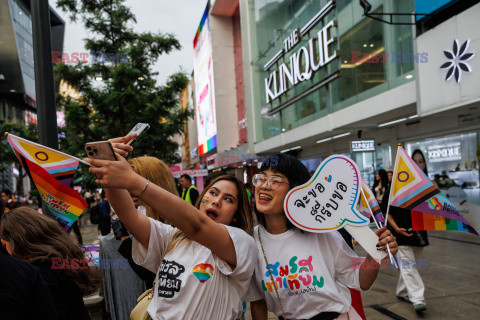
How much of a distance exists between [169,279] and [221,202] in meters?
0.47

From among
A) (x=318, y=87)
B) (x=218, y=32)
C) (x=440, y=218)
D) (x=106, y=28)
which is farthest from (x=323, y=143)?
(x=218, y=32)

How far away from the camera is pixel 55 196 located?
1.96 m

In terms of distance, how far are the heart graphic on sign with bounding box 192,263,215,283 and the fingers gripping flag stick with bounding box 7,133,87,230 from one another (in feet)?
2.53

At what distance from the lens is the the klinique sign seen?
1366 cm

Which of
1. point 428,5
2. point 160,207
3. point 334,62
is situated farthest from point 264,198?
point 334,62

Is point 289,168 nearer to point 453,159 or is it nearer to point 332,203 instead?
point 332,203

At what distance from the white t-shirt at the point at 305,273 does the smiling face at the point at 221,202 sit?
24cm

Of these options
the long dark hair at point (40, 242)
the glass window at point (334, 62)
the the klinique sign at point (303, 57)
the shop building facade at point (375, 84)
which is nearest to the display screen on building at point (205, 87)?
the glass window at point (334, 62)

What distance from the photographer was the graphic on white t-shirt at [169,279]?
169 centimetres

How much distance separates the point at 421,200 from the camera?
86.9 inches

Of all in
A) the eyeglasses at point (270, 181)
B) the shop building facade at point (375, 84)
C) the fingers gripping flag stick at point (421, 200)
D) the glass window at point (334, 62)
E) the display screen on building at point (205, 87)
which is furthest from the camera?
the display screen on building at point (205, 87)

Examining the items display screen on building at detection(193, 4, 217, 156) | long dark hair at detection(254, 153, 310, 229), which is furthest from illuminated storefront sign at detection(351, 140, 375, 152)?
display screen on building at detection(193, 4, 217, 156)

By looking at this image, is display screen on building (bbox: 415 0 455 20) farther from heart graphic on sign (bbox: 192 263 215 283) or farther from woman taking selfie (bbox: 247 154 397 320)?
heart graphic on sign (bbox: 192 263 215 283)

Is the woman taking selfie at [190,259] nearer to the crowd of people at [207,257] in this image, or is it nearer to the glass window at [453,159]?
the crowd of people at [207,257]
